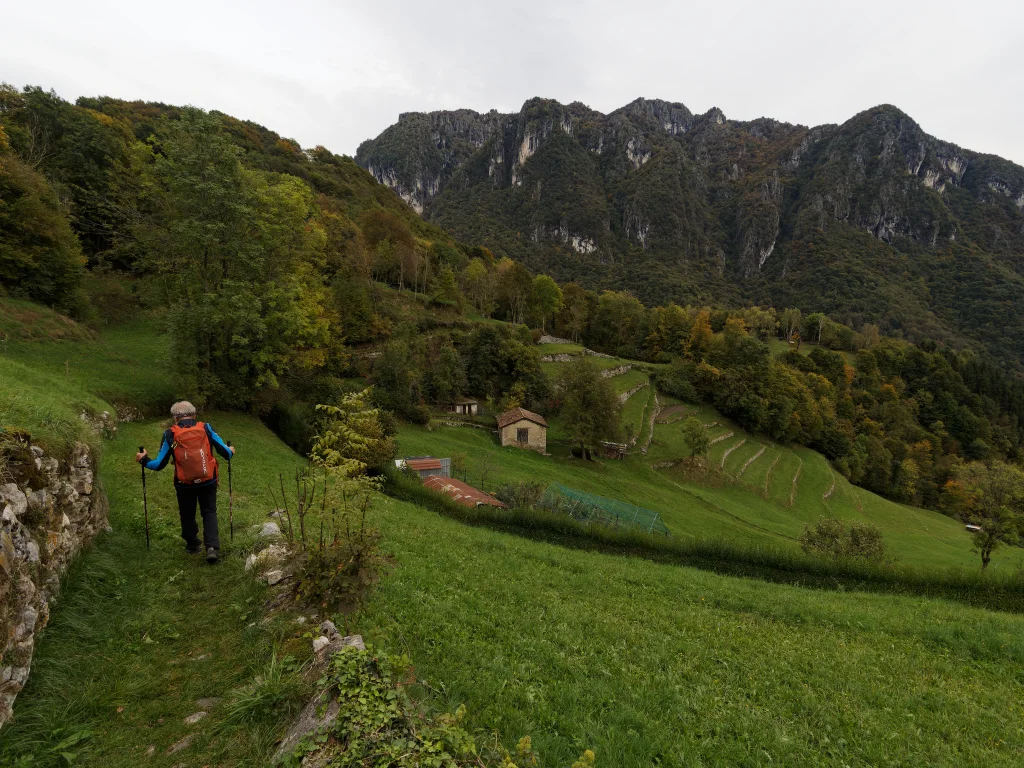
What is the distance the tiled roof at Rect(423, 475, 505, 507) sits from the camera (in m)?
19.8

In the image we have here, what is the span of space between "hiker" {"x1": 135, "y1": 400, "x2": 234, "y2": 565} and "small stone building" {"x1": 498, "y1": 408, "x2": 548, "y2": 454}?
119 feet

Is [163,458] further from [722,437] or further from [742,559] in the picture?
[722,437]


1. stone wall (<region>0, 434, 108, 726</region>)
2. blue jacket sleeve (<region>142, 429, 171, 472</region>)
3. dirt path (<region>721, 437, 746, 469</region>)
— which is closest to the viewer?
stone wall (<region>0, 434, 108, 726</region>)

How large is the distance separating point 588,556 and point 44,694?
1299cm

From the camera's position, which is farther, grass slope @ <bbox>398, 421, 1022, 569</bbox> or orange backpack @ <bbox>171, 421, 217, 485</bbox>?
grass slope @ <bbox>398, 421, 1022, 569</bbox>

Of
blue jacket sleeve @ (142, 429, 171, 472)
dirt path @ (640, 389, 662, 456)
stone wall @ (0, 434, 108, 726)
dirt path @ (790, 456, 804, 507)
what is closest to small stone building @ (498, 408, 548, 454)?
dirt path @ (640, 389, 662, 456)

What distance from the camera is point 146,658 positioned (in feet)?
15.8

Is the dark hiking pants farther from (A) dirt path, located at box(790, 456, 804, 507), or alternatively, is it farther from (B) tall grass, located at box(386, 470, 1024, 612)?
(A) dirt path, located at box(790, 456, 804, 507)

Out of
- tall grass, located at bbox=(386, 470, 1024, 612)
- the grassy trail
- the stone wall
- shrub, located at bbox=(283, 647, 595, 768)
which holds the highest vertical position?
the stone wall

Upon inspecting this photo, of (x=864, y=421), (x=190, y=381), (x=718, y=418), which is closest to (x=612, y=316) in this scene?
(x=718, y=418)

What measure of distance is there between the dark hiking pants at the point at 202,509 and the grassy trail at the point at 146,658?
42cm

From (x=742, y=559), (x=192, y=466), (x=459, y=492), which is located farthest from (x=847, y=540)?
(x=192, y=466)

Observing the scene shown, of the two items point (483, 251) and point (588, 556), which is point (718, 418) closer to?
point (588, 556)

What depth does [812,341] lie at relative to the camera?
115562 millimetres
